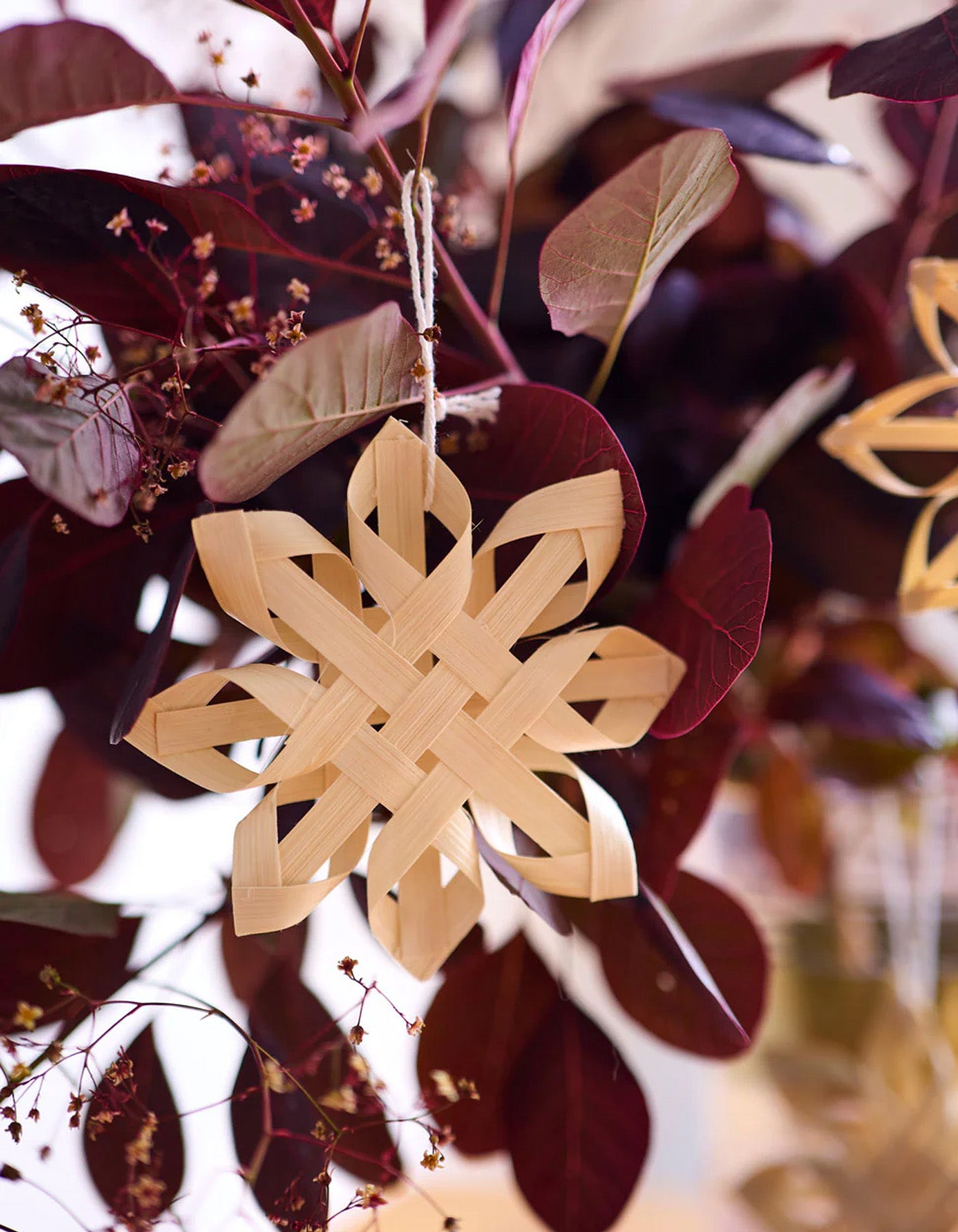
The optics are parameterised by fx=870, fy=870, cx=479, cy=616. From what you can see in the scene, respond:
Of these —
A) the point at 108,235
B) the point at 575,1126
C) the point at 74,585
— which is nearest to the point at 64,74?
the point at 108,235

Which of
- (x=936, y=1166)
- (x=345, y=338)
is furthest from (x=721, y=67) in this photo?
(x=936, y=1166)

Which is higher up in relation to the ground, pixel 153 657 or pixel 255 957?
pixel 153 657

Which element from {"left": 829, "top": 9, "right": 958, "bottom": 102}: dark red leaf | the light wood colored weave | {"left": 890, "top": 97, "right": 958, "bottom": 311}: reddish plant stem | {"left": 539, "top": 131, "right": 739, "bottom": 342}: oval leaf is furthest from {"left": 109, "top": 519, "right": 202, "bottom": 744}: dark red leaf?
{"left": 890, "top": 97, "right": 958, "bottom": 311}: reddish plant stem

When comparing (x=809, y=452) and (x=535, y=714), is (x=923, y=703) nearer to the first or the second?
(x=809, y=452)

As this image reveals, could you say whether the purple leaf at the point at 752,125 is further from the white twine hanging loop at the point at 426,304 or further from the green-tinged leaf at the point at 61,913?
the green-tinged leaf at the point at 61,913

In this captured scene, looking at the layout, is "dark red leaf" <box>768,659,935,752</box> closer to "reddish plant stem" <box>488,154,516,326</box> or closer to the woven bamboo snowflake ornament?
the woven bamboo snowflake ornament

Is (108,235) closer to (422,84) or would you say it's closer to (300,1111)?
(422,84)
